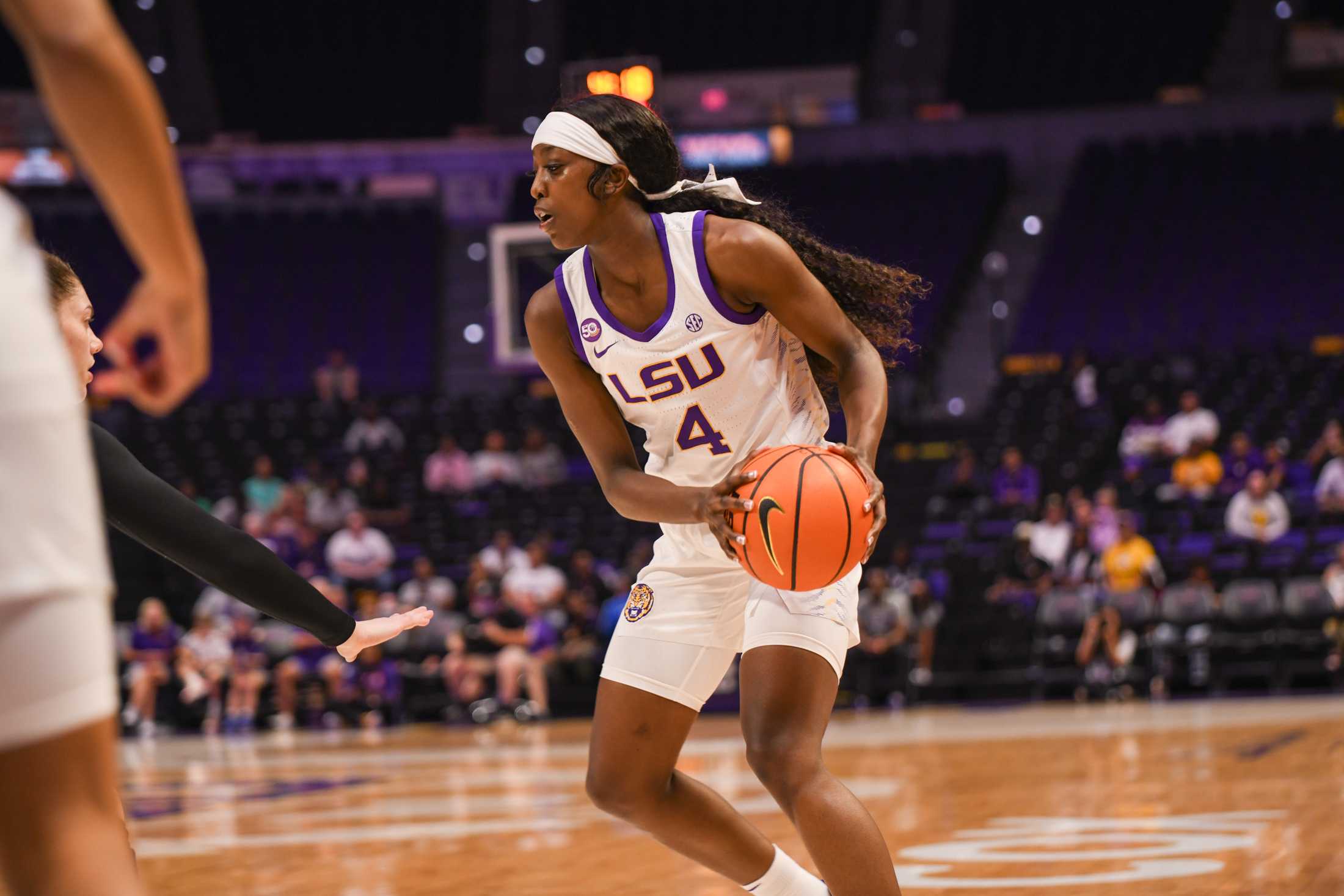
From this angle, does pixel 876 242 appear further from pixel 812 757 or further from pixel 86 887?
pixel 86 887

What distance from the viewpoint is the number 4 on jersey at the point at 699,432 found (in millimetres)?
3268

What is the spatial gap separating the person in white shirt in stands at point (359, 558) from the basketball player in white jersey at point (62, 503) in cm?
1261

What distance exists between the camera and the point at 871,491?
9.38 ft

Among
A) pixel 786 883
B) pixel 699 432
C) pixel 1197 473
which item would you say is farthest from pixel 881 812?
pixel 1197 473

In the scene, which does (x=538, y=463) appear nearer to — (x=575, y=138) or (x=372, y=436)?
(x=372, y=436)

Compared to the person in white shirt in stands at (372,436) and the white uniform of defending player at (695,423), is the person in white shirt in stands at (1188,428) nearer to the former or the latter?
the person in white shirt in stands at (372,436)

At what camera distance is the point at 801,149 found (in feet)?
73.9

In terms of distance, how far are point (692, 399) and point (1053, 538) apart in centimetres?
1037

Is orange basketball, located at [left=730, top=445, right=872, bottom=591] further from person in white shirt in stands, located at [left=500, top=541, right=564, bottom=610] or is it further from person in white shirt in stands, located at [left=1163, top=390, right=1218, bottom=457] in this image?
person in white shirt in stands, located at [left=1163, top=390, right=1218, bottom=457]

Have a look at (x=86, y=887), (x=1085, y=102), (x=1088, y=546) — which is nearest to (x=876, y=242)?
(x=1085, y=102)

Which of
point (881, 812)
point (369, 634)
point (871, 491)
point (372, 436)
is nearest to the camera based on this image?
point (369, 634)

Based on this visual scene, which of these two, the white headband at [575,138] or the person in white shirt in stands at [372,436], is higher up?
the white headband at [575,138]

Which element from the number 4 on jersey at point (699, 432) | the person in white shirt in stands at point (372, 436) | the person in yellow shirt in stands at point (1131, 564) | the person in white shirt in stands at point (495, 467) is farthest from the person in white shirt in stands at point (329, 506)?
the number 4 on jersey at point (699, 432)

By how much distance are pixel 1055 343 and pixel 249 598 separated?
17.3 m
